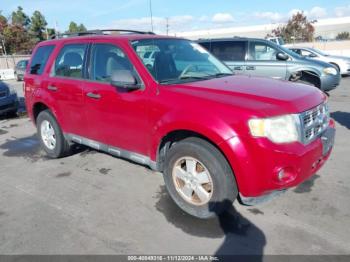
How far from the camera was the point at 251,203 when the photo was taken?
3176 millimetres

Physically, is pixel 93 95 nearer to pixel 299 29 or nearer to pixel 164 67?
pixel 164 67

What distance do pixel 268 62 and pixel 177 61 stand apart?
19.0 ft

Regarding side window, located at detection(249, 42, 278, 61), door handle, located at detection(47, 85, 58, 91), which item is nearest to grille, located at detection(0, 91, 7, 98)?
door handle, located at detection(47, 85, 58, 91)

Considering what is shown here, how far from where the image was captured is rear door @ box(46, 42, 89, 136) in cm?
455

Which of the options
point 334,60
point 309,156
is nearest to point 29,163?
point 309,156

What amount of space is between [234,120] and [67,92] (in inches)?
109

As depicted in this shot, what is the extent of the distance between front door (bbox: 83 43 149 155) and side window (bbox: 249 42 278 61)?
6026mm

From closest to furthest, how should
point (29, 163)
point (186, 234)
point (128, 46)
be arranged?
point (186, 234), point (128, 46), point (29, 163)

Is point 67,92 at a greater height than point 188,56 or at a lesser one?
lesser

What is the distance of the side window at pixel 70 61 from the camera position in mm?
4570

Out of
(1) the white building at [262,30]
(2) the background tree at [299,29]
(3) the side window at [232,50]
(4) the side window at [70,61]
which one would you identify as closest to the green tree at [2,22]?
(1) the white building at [262,30]

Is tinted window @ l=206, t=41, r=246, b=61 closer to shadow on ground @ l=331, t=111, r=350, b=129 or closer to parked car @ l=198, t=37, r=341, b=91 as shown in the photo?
parked car @ l=198, t=37, r=341, b=91

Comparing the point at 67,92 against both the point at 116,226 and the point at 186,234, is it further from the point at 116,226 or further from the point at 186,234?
the point at 186,234

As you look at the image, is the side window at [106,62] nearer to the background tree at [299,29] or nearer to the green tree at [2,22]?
the green tree at [2,22]
